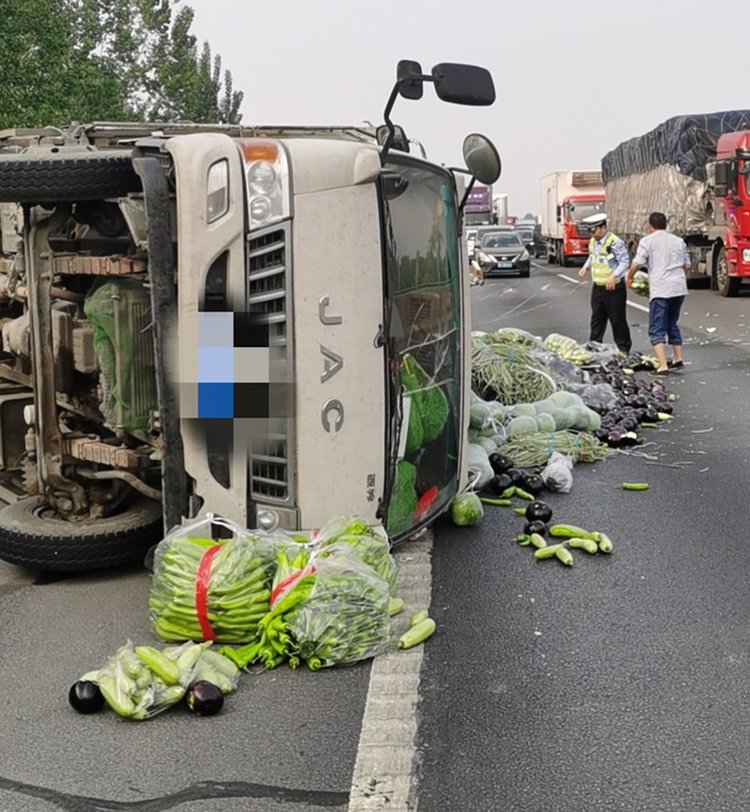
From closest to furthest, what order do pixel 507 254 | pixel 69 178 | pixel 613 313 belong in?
pixel 69 178, pixel 613 313, pixel 507 254

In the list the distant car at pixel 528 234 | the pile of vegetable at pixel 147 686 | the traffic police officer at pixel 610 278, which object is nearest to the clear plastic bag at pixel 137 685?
the pile of vegetable at pixel 147 686

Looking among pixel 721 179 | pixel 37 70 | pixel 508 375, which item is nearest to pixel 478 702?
pixel 508 375

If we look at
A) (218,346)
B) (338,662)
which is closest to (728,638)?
(338,662)

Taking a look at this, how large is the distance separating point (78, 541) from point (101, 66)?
35.2 meters

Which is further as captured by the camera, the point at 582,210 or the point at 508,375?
the point at 582,210

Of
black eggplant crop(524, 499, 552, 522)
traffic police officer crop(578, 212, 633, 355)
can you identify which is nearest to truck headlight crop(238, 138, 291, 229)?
black eggplant crop(524, 499, 552, 522)

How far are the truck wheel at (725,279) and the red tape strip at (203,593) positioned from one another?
22.3 metres

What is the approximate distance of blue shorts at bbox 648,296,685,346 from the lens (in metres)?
13.9

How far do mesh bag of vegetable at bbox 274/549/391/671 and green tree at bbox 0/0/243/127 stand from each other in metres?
20.6

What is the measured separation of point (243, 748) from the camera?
3.94 meters

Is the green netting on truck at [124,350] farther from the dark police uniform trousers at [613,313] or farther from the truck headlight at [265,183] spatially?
the dark police uniform trousers at [613,313]

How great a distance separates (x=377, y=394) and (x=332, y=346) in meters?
0.32

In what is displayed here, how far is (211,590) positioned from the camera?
4641mm

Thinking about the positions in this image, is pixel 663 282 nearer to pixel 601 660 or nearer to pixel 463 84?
pixel 463 84
